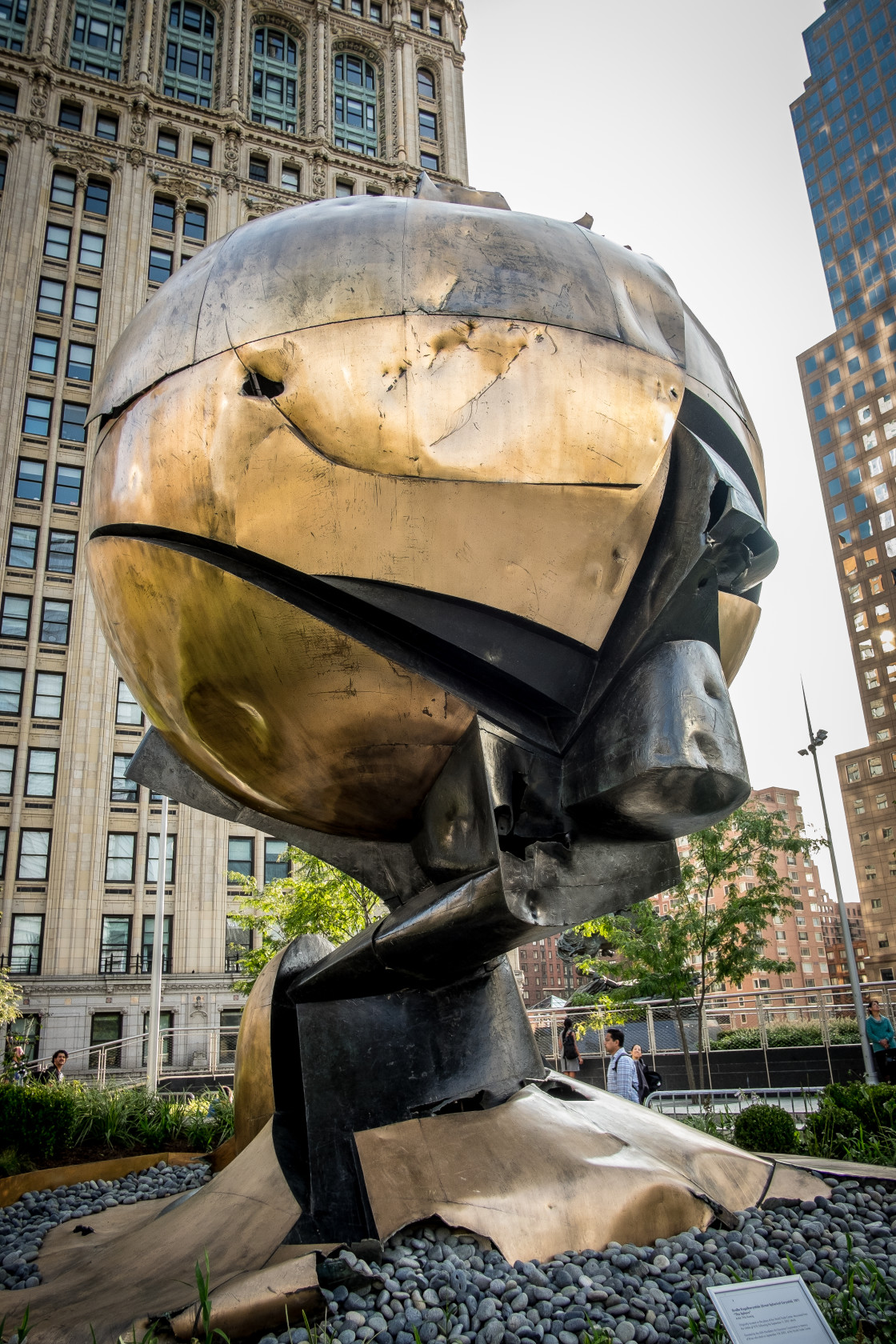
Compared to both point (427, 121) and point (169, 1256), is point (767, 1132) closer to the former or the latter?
point (169, 1256)

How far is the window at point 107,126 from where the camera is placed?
143ft

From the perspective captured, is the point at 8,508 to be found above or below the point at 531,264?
above

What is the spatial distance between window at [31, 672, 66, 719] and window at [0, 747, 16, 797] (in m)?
1.59

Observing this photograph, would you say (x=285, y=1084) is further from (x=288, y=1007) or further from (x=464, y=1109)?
(x=464, y=1109)

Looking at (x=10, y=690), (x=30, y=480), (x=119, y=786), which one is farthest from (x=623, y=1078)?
(x=30, y=480)

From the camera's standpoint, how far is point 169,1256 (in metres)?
3.59

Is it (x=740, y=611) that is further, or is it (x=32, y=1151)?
(x=32, y=1151)

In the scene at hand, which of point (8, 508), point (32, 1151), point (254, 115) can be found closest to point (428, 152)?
point (254, 115)

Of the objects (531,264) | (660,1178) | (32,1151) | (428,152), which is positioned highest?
(428,152)

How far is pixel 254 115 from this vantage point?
47.8m

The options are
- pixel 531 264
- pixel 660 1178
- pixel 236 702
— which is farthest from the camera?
pixel 660 1178

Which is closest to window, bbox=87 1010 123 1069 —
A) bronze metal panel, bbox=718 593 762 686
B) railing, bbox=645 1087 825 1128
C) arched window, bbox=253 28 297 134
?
railing, bbox=645 1087 825 1128

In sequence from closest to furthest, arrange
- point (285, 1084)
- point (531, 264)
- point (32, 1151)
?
point (531, 264) → point (285, 1084) → point (32, 1151)

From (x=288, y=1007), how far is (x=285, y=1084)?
1.14 ft
